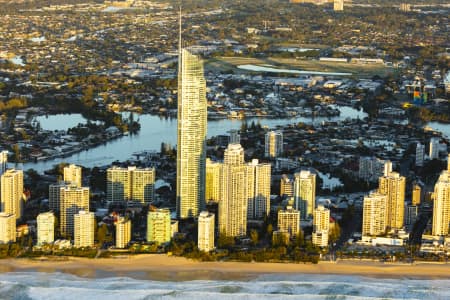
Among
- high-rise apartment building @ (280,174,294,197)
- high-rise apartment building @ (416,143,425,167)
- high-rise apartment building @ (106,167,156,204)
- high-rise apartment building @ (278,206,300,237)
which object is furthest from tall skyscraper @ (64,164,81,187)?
high-rise apartment building @ (416,143,425,167)

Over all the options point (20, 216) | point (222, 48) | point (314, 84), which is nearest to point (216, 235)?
point (20, 216)

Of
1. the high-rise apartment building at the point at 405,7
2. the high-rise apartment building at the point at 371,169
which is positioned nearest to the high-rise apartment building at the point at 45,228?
the high-rise apartment building at the point at 371,169

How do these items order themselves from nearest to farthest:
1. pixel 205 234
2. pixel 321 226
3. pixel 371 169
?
pixel 205 234, pixel 321 226, pixel 371 169

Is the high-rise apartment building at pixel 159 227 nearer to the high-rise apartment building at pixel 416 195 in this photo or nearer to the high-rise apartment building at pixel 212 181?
the high-rise apartment building at pixel 212 181

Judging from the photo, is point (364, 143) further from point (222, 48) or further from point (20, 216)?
point (222, 48)

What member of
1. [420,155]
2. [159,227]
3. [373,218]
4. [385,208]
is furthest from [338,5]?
[159,227]

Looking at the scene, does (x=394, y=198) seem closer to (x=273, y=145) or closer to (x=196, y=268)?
(x=196, y=268)
